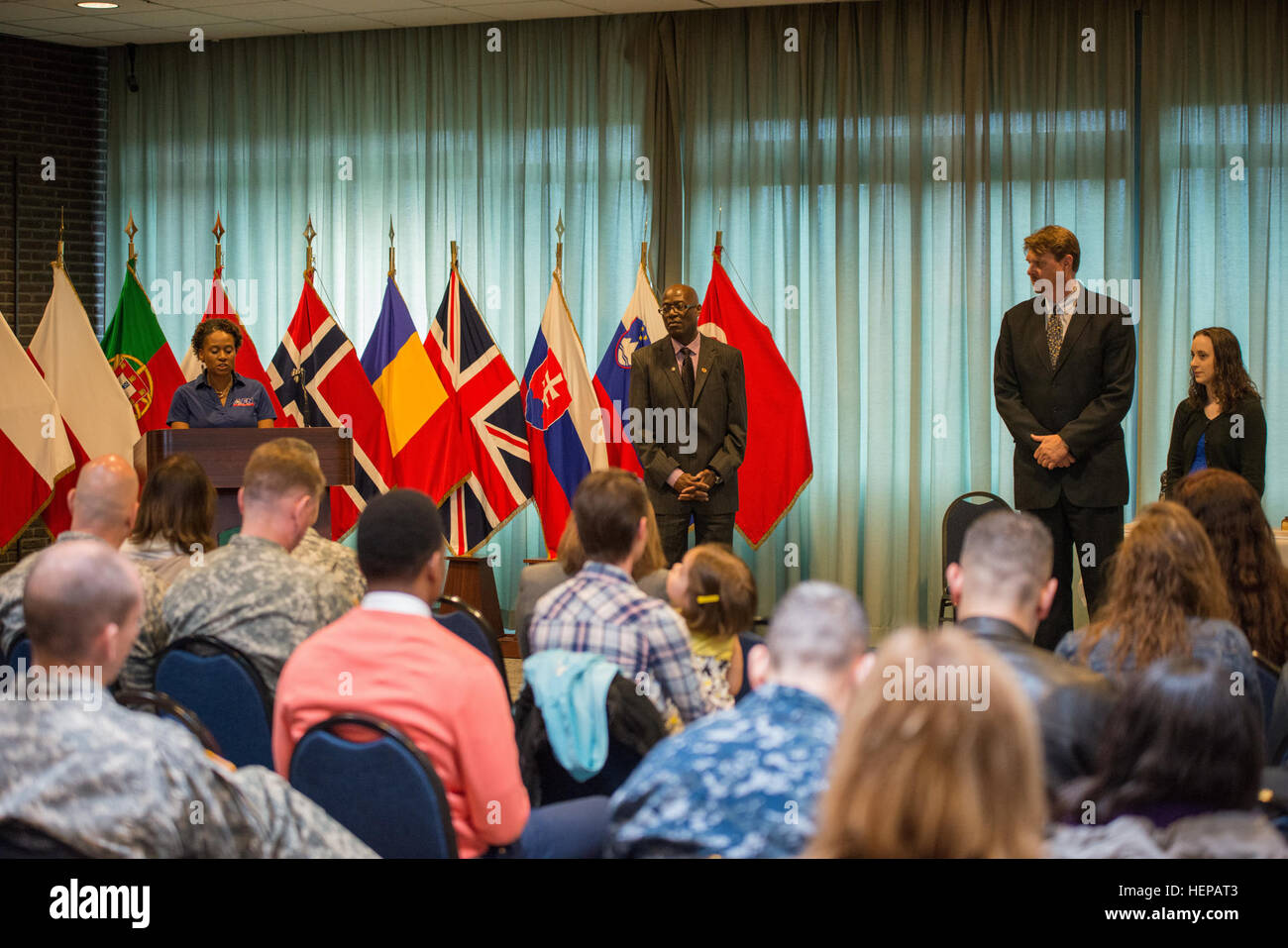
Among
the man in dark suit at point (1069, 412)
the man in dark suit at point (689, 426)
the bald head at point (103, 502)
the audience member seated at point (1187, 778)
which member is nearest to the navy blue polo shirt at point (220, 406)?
the man in dark suit at point (689, 426)

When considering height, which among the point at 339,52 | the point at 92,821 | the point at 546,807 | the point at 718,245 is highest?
the point at 339,52

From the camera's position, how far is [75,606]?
1977mm

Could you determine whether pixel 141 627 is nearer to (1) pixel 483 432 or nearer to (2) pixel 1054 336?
(2) pixel 1054 336

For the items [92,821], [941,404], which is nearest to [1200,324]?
[941,404]

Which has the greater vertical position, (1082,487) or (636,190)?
(636,190)

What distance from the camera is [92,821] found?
177 centimetres

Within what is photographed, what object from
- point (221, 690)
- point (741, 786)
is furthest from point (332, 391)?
point (741, 786)

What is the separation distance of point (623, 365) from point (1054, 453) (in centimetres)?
270

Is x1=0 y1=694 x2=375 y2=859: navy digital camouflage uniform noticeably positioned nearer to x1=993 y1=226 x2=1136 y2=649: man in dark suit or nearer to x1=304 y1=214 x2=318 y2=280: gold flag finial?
x1=993 y1=226 x2=1136 y2=649: man in dark suit

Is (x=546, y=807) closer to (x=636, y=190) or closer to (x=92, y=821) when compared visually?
(x=92, y=821)

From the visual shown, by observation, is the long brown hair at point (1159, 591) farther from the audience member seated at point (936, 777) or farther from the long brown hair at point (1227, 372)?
the long brown hair at point (1227, 372)
